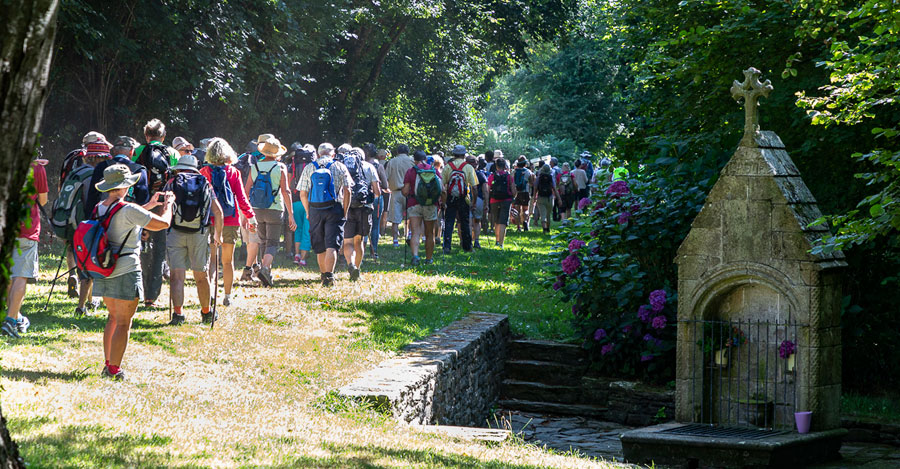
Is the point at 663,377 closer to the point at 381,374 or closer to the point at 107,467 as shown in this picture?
the point at 381,374

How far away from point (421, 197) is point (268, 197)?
3641mm

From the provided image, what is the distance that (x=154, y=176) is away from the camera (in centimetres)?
1002

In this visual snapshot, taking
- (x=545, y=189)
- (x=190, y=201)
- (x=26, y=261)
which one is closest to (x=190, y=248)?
(x=190, y=201)

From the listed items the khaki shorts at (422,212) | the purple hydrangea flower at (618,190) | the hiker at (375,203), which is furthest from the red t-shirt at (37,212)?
the hiker at (375,203)

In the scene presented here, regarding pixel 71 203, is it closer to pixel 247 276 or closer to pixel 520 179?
pixel 247 276

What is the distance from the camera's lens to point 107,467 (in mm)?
4992

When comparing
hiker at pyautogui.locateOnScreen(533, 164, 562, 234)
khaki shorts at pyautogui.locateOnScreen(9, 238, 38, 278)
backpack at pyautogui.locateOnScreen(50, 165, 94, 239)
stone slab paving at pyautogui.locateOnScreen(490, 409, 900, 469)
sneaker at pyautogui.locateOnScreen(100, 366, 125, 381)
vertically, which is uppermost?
hiker at pyautogui.locateOnScreen(533, 164, 562, 234)

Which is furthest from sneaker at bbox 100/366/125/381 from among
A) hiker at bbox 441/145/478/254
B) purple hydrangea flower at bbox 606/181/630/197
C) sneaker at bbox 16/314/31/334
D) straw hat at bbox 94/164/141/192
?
hiker at bbox 441/145/478/254

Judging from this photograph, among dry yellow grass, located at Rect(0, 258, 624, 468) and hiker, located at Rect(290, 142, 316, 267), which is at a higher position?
hiker, located at Rect(290, 142, 316, 267)

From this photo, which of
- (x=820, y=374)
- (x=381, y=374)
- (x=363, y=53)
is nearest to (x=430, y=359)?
(x=381, y=374)

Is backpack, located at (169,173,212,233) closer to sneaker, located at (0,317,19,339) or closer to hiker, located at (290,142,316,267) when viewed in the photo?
sneaker, located at (0,317,19,339)

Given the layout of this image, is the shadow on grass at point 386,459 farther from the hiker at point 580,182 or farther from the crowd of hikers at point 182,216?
the hiker at point 580,182

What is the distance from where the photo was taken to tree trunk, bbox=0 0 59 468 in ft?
9.97

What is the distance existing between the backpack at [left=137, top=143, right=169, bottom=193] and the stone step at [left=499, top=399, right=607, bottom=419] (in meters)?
4.76
